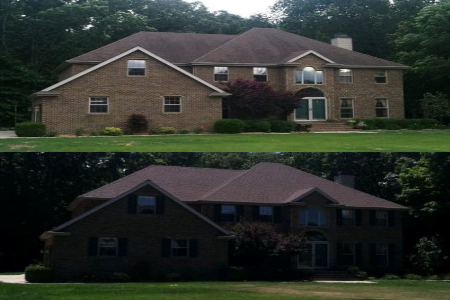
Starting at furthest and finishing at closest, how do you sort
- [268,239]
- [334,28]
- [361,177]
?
[334,28] → [361,177] → [268,239]

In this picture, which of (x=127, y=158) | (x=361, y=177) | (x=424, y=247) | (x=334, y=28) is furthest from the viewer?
(x=334, y=28)

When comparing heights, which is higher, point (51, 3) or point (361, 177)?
point (51, 3)

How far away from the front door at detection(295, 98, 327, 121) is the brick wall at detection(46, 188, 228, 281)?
11055 mm

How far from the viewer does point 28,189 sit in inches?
1575

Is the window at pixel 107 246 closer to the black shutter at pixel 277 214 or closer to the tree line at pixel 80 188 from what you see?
the tree line at pixel 80 188

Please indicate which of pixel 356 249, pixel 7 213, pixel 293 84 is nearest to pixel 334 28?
pixel 293 84

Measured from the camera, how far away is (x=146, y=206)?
34.2 meters

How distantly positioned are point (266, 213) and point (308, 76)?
9.31 metres

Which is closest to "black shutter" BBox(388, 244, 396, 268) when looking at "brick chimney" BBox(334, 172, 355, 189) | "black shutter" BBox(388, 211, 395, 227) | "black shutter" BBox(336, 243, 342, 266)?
"black shutter" BBox(388, 211, 395, 227)

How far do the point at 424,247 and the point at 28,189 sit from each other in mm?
21409

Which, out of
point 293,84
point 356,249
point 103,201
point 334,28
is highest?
point 334,28

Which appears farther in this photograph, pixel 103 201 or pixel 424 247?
pixel 424 247

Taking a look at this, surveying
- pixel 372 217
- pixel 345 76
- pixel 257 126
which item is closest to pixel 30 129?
pixel 257 126

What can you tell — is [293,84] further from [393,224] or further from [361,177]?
[393,224]
